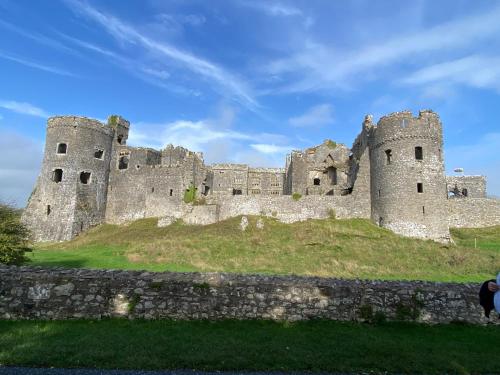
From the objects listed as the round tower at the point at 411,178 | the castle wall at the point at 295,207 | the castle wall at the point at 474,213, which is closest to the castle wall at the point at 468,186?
the castle wall at the point at 474,213

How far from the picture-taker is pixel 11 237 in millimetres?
16250

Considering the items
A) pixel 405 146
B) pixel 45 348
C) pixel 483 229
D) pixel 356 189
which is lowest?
pixel 45 348

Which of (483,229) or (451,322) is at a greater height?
(483,229)

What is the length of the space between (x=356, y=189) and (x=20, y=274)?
31130mm

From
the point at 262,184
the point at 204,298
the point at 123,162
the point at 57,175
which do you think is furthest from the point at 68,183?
the point at 204,298

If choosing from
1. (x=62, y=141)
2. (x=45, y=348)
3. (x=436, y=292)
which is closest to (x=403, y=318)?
(x=436, y=292)

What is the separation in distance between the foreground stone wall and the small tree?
5366 millimetres

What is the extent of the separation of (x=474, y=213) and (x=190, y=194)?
3207 cm

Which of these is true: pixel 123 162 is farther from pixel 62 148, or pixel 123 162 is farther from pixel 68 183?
pixel 68 183

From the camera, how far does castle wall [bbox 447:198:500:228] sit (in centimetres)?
4009

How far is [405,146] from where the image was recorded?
3381cm

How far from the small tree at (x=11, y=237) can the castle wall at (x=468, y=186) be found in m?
50.0

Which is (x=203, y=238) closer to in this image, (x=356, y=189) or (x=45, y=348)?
(x=356, y=189)

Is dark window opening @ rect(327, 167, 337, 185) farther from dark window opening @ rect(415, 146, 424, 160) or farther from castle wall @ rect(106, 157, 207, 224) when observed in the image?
castle wall @ rect(106, 157, 207, 224)
